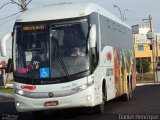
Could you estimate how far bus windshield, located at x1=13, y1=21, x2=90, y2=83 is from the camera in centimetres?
1463

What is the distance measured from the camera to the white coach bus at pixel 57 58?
14.6 metres

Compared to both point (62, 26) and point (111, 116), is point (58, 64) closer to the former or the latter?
point (62, 26)

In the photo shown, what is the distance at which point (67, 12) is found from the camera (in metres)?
15.3

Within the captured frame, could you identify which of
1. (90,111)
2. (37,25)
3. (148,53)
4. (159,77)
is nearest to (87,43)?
(37,25)

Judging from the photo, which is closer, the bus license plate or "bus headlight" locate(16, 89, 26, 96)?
the bus license plate

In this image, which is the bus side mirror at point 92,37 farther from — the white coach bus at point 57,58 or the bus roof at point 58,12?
the bus roof at point 58,12

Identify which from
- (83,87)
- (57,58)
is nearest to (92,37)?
(57,58)

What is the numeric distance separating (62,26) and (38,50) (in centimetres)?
103

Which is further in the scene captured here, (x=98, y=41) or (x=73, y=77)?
(x=98, y=41)

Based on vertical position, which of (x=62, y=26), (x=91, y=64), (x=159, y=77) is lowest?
(x=159, y=77)

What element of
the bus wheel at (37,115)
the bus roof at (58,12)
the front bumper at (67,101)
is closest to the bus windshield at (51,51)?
the bus roof at (58,12)

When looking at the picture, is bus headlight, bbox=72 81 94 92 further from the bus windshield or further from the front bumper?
the bus windshield

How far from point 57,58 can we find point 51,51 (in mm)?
288

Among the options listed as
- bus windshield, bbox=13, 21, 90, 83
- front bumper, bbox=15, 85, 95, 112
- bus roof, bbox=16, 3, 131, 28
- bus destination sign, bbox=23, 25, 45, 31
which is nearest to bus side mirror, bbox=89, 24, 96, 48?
bus windshield, bbox=13, 21, 90, 83
